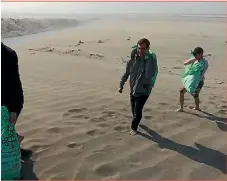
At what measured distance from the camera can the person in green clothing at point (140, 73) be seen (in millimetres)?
5469

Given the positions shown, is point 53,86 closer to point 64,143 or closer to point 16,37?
point 64,143

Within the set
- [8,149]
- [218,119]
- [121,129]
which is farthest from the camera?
[218,119]

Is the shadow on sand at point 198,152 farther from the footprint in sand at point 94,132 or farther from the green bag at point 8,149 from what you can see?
the green bag at point 8,149

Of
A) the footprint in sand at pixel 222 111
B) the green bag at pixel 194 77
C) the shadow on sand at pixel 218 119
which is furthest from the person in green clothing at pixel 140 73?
the footprint in sand at pixel 222 111

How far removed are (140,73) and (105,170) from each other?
1722 mm

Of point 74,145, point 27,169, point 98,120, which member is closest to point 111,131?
point 98,120

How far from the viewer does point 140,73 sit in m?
5.57

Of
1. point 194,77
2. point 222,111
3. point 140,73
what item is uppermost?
point 140,73

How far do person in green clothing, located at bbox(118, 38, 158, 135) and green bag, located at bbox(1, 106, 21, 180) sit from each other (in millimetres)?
2207

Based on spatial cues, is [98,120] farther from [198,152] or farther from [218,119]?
[218,119]

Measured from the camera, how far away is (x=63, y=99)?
7.39 metres

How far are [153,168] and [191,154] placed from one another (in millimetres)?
757

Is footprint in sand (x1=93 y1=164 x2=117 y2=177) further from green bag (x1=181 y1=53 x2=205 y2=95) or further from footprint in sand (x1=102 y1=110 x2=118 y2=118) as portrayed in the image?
green bag (x1=181 y1=53 x2=205 y2=95)

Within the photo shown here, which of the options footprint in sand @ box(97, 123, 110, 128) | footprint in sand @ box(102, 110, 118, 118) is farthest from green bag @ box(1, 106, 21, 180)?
footprint in sand @ box(102, 110, 118, 118)
